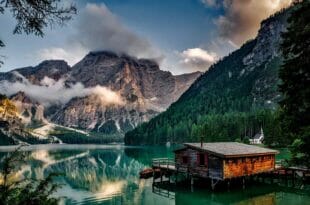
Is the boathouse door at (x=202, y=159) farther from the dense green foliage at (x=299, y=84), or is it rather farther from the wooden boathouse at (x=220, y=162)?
the dense green foliage at (x=299, y=84)

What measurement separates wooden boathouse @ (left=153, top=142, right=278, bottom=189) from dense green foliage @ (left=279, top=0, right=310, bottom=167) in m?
25.9

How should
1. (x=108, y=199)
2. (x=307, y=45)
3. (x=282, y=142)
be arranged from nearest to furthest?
(x=307, y=45) < (x=108, y=199) < (x=282, y=142)

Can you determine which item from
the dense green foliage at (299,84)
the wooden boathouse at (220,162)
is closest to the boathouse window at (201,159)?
the wooden boathouse at (220,162)

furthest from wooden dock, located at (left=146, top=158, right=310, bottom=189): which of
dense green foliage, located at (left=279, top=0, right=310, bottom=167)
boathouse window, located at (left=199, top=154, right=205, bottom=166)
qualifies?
dense green foliage, located at (left=279, top=0, right=310, bottom=167)

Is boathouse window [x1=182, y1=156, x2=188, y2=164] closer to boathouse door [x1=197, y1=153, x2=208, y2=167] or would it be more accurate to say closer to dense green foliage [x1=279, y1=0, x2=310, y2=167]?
boathouse door [x1=197, y1=153, x2=208, y2=167]

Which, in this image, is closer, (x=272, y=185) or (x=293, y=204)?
(x=293, y=204)

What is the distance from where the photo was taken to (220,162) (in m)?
44.3

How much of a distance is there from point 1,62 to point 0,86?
110 centimetres

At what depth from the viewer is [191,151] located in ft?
161

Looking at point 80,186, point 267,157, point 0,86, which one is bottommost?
point 80,186

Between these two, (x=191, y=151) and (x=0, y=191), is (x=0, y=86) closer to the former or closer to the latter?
(x=0, y=191)

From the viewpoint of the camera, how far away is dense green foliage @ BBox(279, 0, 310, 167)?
1755 cm

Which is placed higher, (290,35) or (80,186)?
(290,35)

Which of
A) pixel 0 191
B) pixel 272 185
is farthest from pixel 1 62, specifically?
pixel 272 185
